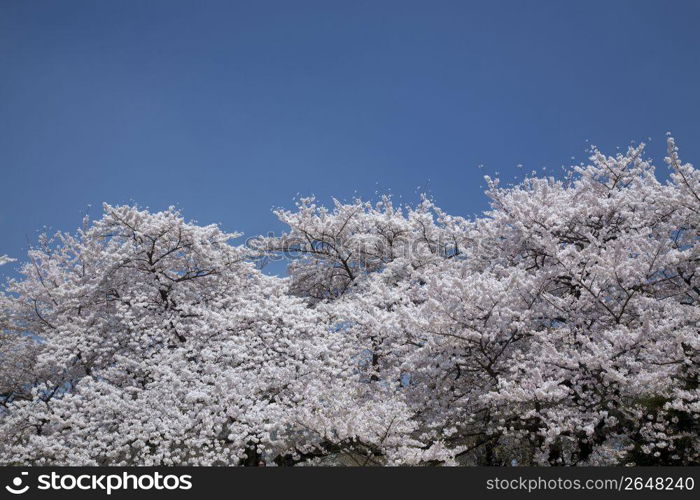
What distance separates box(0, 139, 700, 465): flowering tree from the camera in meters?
9.56

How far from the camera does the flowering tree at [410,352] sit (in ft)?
31.4

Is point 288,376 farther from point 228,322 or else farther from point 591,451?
point 591,451

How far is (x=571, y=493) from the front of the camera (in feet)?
27.0
